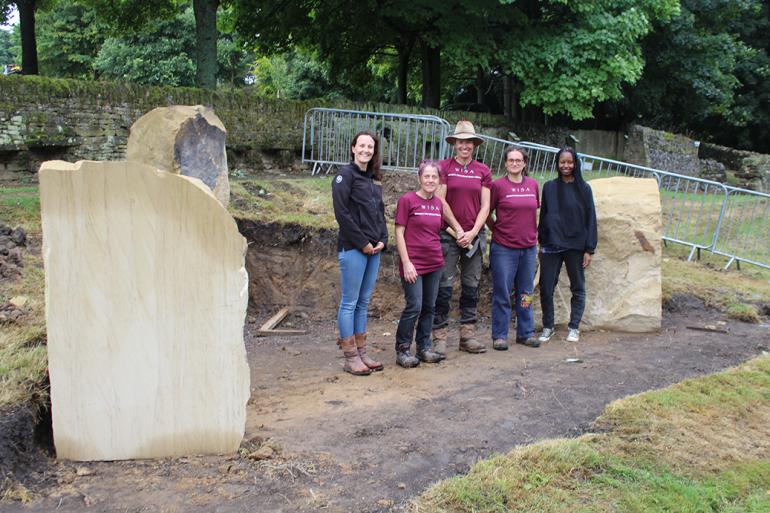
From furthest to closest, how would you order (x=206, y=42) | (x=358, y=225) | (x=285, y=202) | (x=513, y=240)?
(x=206, y=42) → (x=285, y=202) → (x=513, y=240) → (x=358, y=225)

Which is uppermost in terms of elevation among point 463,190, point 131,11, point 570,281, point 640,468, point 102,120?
point 131,11

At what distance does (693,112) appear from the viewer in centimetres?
2369

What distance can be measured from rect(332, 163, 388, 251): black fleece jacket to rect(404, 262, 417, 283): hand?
1.13 feet

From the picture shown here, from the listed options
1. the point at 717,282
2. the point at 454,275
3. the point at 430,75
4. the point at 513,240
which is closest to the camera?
the point at 454,275

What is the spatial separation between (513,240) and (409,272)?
1.27 meters

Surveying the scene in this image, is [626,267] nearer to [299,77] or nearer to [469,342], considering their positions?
[469,342]

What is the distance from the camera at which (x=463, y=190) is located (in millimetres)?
5918

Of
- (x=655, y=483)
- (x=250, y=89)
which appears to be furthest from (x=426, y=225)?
(x=250, y=89)

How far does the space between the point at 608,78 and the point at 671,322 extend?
10955mm

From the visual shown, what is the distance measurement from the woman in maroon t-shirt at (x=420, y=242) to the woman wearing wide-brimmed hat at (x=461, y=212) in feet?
0.81

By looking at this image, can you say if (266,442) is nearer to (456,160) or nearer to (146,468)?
(146,468)

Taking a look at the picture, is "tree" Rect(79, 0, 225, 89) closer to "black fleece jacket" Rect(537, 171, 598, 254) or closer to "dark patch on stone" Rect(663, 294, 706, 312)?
"black fleece jacket" Rect(537, 171, 598, 254)

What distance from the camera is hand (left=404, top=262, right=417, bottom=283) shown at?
5.46 meters

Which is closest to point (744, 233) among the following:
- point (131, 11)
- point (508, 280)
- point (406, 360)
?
point (508, 280)
